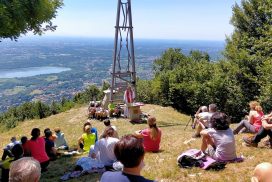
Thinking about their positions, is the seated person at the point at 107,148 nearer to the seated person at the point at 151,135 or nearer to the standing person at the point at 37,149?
the seated person at the point at 151,135

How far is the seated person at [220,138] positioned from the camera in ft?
29.8

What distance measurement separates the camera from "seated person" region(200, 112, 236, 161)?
909 cm

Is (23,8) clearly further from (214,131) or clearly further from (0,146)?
(0,146)

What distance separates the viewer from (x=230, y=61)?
116 feet

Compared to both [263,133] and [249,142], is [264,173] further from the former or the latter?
[249,142]

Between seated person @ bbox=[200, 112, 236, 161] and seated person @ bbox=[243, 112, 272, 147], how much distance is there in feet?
5.63

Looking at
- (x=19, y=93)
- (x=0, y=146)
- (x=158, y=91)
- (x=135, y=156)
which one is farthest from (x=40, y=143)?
(x=19, y=93)

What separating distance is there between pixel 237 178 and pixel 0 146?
667 inches

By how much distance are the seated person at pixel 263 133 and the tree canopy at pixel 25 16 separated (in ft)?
25.3

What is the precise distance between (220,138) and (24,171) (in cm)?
649

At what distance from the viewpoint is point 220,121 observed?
9.03 meters

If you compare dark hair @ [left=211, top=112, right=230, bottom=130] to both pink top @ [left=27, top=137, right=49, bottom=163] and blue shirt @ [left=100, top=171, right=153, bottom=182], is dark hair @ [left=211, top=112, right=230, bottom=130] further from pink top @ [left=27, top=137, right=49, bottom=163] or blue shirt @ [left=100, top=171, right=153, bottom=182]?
pink top @ [left=27, top=137, right=49, bottom=163]

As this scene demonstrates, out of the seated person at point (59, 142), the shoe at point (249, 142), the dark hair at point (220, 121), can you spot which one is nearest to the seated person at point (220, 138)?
the dark hair at point (220, 121)

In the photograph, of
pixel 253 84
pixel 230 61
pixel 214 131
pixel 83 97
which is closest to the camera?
pixel 214 131
